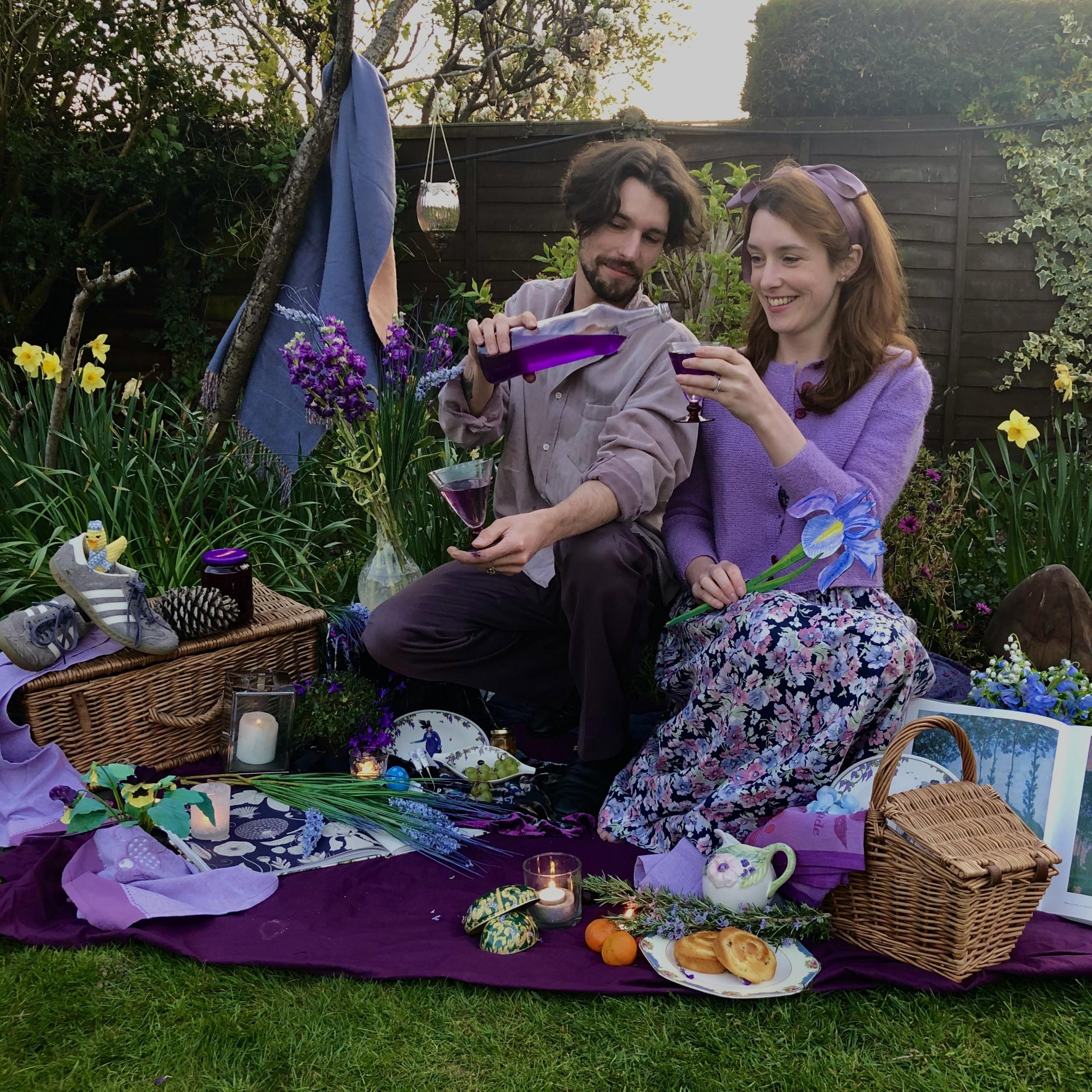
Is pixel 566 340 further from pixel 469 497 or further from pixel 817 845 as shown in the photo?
pixel 817 845

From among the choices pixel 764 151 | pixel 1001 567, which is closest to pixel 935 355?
pixel 764 151

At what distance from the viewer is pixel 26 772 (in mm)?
2471

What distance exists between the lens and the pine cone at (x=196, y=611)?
273cm

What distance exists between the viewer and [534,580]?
2.73 meters

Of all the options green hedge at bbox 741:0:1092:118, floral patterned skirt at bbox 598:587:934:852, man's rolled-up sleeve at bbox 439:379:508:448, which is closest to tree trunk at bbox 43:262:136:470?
man's rolled-up sleeve at bbox 439:379:508:448

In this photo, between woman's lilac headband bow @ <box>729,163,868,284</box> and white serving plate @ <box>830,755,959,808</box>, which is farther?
woman's lilac headband bow @ <box>729,163,868,284</box>

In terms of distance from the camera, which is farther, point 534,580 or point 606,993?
point 534,580

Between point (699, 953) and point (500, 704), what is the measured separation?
4.70ft

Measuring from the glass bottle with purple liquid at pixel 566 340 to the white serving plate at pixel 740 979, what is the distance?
53.5 inches

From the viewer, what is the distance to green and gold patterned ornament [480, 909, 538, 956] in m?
1.99

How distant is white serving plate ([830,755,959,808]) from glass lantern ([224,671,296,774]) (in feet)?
4.51

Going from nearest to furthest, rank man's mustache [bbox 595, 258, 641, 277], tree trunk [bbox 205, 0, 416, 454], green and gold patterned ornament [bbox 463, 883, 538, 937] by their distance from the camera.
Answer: green and gold patterned ornament [bbox 463, 883, 538, 937], man's mustache [bbox 595, 258, 641, 277], tree trunk [bbox 205, 0, 416, 454]

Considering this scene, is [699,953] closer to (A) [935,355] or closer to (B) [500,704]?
(B) [500,704]

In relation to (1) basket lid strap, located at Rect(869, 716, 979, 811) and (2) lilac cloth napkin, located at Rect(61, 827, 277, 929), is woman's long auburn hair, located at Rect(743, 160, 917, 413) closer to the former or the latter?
(1) basket lid strap, located at Rect(869, 716, 979, 811)
